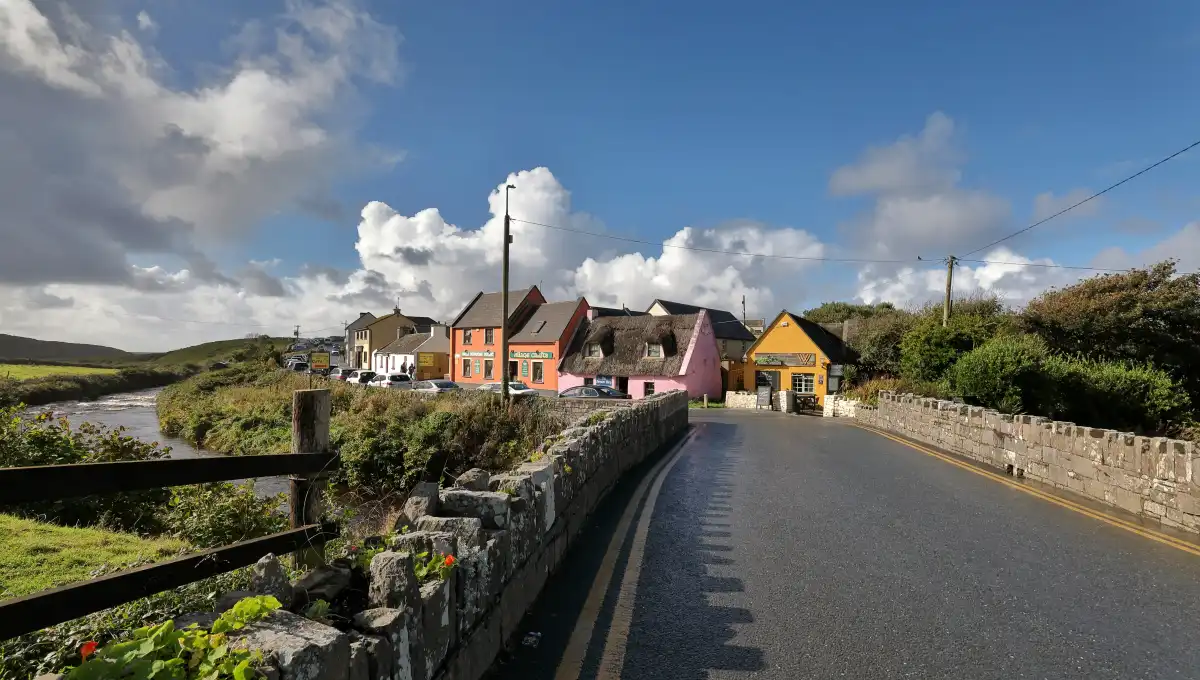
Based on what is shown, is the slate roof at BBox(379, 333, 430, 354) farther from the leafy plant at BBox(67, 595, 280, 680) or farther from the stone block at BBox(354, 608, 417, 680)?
the leafy plant at BBox(67, 595, 280, 680)

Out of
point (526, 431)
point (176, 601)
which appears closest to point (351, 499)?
point (526, 431)

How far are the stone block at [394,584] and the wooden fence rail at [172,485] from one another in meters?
1.16

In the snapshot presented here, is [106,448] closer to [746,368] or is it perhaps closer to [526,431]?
[526,431]

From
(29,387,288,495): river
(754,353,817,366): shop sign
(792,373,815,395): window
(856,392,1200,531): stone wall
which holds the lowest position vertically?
(29,387,288,495): river

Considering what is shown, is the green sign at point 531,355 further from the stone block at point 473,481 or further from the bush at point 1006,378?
the stone block at point 473,481

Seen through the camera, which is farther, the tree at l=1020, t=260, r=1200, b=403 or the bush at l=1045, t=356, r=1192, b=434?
the tree at l=1020, t=260, r=1200, b=403

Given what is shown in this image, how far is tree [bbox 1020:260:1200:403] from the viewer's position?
96.5ft

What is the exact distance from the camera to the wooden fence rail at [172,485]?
261 centimetres

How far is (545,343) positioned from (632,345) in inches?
296

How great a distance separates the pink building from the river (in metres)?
25.3

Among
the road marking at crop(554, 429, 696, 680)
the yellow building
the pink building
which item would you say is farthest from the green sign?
the road marking at crop(554, 429, 696, 680)

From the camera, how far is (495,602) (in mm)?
4270

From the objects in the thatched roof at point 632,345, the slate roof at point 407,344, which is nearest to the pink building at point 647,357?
the thatched roof at point 632,345

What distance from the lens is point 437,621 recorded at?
3.28 metres
